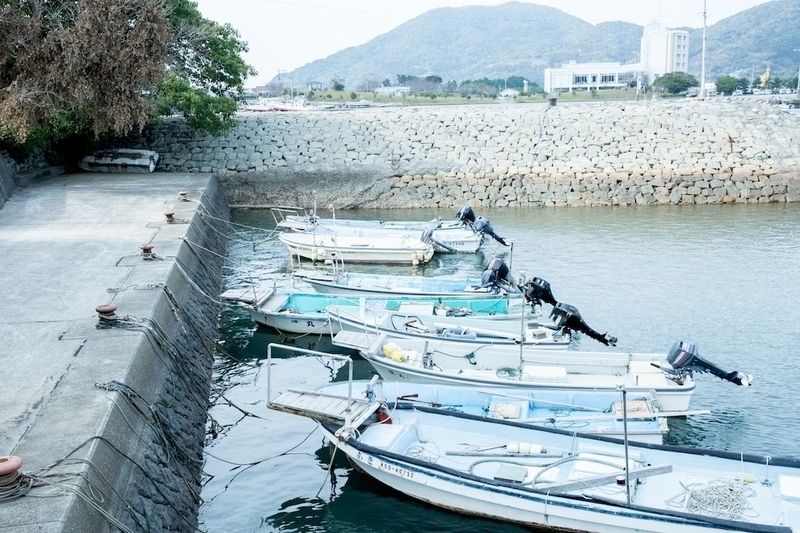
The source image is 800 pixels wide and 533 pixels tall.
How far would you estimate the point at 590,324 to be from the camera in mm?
18219

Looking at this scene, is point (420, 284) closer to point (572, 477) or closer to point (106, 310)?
point (106, 310)

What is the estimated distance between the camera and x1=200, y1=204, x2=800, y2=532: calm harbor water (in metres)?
11.2

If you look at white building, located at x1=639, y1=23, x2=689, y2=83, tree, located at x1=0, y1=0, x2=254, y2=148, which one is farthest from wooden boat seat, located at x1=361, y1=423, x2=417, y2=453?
white building, located at x1=639, y1=23, x2=689, y2=83

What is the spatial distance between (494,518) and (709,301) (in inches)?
462

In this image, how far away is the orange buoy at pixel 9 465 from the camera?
7363 millimetres

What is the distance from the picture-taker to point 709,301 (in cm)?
1989

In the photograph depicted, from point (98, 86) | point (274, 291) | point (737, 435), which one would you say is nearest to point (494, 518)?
point (737, 435)

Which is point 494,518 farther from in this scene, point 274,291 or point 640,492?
point 274,291

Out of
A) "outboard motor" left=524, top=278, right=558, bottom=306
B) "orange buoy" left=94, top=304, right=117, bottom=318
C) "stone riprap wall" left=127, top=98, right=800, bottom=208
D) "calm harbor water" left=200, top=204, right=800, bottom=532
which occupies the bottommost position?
"calm harbor water" left=200, top=204, right=800, bottom=532

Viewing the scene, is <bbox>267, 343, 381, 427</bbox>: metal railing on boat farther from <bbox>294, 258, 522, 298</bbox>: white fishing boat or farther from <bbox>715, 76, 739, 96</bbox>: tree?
<bbox>715, 76, 739, 96</bbox>: tree

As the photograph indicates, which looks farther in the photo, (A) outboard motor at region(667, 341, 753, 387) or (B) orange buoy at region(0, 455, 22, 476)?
(A) outboard motor at region(667, 341, 753, 387)

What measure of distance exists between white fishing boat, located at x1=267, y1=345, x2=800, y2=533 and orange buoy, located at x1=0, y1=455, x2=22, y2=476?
4.25 meters

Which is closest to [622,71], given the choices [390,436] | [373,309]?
[373,309]

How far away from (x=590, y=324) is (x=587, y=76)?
104m
